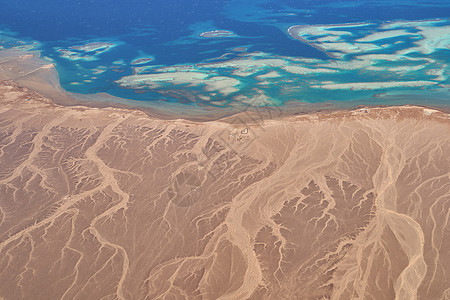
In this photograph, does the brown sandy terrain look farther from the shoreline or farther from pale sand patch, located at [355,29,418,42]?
pale sand patch, located at [355,29,418,42]

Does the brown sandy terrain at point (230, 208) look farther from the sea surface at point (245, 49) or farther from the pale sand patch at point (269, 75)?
the pale sand patch at point (269, 75)

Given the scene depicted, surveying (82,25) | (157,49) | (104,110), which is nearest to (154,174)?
(104,110)

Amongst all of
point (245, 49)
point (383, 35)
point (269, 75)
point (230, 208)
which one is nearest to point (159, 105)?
point (269, 75)

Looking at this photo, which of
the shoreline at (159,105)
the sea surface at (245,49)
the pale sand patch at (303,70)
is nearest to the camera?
the shoreline at (159,105)

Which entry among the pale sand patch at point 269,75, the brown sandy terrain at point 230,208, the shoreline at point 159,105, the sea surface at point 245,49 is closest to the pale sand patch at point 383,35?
Answer: the sea surface at point 245,49

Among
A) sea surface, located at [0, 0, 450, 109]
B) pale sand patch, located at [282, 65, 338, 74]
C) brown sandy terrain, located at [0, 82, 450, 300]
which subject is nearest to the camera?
brown sandy terrain, located at [0, 82, 450, 300]

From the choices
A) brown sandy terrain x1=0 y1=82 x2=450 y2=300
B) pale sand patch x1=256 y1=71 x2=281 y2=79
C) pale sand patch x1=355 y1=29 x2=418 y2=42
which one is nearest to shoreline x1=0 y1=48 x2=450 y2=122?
brown sandy terrain x1=0 y1=82 x2=450 y2=300
